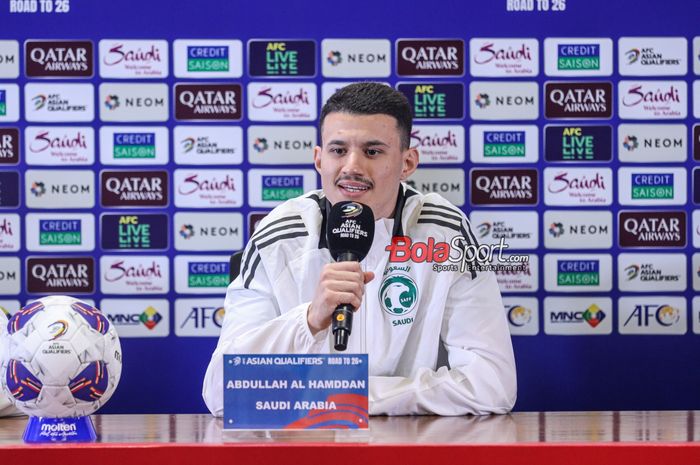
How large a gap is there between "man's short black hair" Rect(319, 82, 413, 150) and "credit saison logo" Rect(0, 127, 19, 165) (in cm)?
108

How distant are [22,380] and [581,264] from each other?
68.8 inches

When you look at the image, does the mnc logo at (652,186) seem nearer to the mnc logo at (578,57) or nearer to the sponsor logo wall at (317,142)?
the sponsor logo wall at (317,142)

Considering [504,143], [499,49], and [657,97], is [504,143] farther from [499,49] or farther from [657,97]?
[657,97]

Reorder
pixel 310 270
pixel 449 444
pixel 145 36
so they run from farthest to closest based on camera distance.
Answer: pixel 145 36
pixel 310 270
pixel 449 444

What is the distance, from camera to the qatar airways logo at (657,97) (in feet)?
8.24

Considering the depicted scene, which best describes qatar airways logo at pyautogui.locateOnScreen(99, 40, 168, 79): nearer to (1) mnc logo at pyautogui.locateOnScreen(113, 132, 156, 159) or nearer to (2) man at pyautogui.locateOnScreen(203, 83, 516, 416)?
(1) mnc logo at pyautogui.locateOnScreen(113, 132, 156, 159)

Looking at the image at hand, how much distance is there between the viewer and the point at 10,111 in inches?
99.4

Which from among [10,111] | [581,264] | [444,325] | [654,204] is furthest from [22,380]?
[654,204]

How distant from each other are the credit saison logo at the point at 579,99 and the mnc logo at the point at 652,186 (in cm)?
21

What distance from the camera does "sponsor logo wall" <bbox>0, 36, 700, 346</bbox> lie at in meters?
2.52

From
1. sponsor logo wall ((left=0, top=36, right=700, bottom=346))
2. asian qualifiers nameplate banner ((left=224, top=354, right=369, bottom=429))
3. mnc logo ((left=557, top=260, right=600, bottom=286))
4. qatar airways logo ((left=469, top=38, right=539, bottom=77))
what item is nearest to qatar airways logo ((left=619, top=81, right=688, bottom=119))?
sponsor logo wall ((left=0, top=36, right=700, bottom=346))

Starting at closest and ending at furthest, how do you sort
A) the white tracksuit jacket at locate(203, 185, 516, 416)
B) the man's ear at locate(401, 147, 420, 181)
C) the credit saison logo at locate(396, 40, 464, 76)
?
the white tracksuit jacket at locate(203, 185, 516, 416) → the man's ear at locate(401, 147, 420, 181) → the credit saison logo at locate(396, 40, 464, 76)

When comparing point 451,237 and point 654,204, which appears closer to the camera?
point 451,237

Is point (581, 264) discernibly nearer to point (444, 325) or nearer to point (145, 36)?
point (444, 325)
